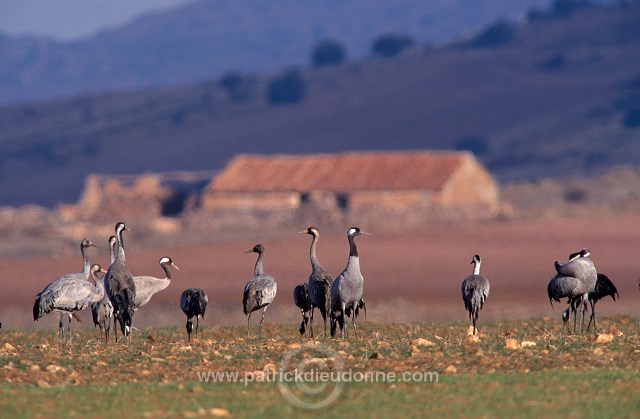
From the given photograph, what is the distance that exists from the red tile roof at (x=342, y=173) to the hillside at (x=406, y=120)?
5403 cm

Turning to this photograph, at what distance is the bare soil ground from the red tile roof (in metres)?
12.6

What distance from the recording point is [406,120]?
169m

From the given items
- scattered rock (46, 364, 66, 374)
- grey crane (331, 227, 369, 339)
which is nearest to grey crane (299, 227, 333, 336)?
grey crane (331, 227, 369, 339)

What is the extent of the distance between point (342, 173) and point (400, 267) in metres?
34.7

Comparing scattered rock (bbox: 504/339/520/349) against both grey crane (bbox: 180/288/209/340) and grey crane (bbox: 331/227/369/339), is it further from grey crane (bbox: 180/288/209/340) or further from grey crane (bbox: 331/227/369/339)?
grey crane (bbox: 180/288/209/340)

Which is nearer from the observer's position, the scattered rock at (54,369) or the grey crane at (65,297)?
the scattered rock at (54,369)

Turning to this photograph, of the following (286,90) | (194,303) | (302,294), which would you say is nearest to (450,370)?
(302,294)

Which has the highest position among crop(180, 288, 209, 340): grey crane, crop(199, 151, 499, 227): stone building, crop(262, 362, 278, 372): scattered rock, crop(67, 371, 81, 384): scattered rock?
crop(199, 151, 499, 227): stone building

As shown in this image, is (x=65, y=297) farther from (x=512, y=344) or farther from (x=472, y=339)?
(x=512, y=344)

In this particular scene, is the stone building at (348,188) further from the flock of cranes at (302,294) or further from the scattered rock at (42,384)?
the scattered rock at (42,384)

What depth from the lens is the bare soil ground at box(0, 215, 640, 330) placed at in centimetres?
3509

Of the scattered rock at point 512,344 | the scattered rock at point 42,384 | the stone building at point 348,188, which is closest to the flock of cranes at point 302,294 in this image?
the scattered rock at point 512,344

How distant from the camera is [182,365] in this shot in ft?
58.6

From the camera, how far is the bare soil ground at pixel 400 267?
1382 inches
